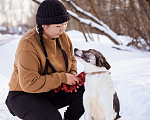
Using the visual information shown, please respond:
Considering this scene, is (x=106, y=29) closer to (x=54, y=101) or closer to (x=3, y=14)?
(x=54, y=101)

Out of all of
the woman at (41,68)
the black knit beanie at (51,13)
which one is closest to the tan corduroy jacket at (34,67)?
the woman at (41,68)

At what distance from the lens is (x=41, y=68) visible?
84.7 inches

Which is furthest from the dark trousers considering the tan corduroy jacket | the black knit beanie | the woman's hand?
the black knit beanie

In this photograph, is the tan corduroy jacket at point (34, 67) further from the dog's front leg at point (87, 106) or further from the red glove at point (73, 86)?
the dog's front leg at point (87, 106)

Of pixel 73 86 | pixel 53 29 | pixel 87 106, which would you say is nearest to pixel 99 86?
pixel 87 106

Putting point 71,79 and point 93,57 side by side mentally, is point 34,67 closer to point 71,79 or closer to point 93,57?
point 71,79

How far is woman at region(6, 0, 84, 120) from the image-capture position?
1974 mm

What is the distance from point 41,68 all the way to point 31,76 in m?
0.20

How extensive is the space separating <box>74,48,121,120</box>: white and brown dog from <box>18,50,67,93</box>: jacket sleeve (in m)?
0.34

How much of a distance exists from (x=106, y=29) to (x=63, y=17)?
317cm

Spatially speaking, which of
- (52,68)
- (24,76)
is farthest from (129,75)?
(24,76)

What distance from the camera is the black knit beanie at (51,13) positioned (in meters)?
2.01

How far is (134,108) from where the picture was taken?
2967mm

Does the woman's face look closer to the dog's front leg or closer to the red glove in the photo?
the red glove
